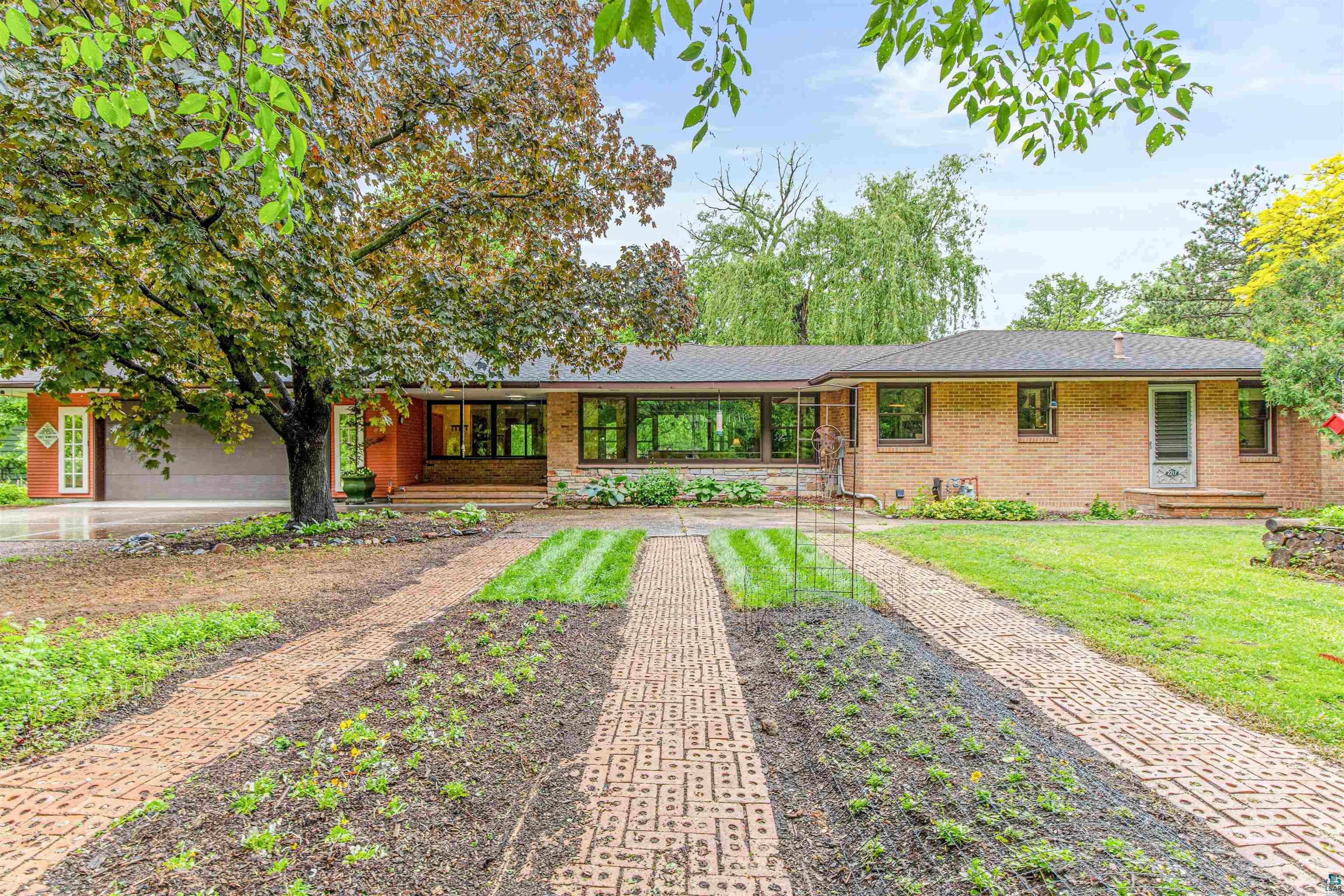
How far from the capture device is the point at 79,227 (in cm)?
524

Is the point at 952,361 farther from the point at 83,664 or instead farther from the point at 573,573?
the point at 83,664

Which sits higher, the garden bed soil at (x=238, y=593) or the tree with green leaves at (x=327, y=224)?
the tree with green leaves at (x=327, y=224)

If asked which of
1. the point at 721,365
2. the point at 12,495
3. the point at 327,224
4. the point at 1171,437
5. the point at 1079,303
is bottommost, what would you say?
the point at 12,495

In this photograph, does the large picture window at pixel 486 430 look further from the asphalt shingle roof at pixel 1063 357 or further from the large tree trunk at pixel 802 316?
the large tree trunk at pixel 802 316

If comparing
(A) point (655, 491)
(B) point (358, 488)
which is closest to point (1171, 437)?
(A) point (655, 491)

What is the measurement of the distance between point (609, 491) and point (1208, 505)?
11321 mm

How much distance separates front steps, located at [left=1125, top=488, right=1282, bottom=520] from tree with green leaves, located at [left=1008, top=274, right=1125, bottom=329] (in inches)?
1054

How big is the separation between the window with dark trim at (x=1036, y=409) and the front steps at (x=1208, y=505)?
202 cm

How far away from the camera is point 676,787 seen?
2434 mm

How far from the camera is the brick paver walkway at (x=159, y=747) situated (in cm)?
209

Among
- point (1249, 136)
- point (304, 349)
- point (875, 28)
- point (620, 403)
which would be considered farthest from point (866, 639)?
point (1249, 136)

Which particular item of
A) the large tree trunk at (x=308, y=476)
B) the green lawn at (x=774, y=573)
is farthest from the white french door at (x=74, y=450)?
the green lawn at (x=774, y=573)

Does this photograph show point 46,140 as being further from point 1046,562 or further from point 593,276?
point 1046,562

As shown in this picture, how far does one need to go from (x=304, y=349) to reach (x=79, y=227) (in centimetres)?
238
